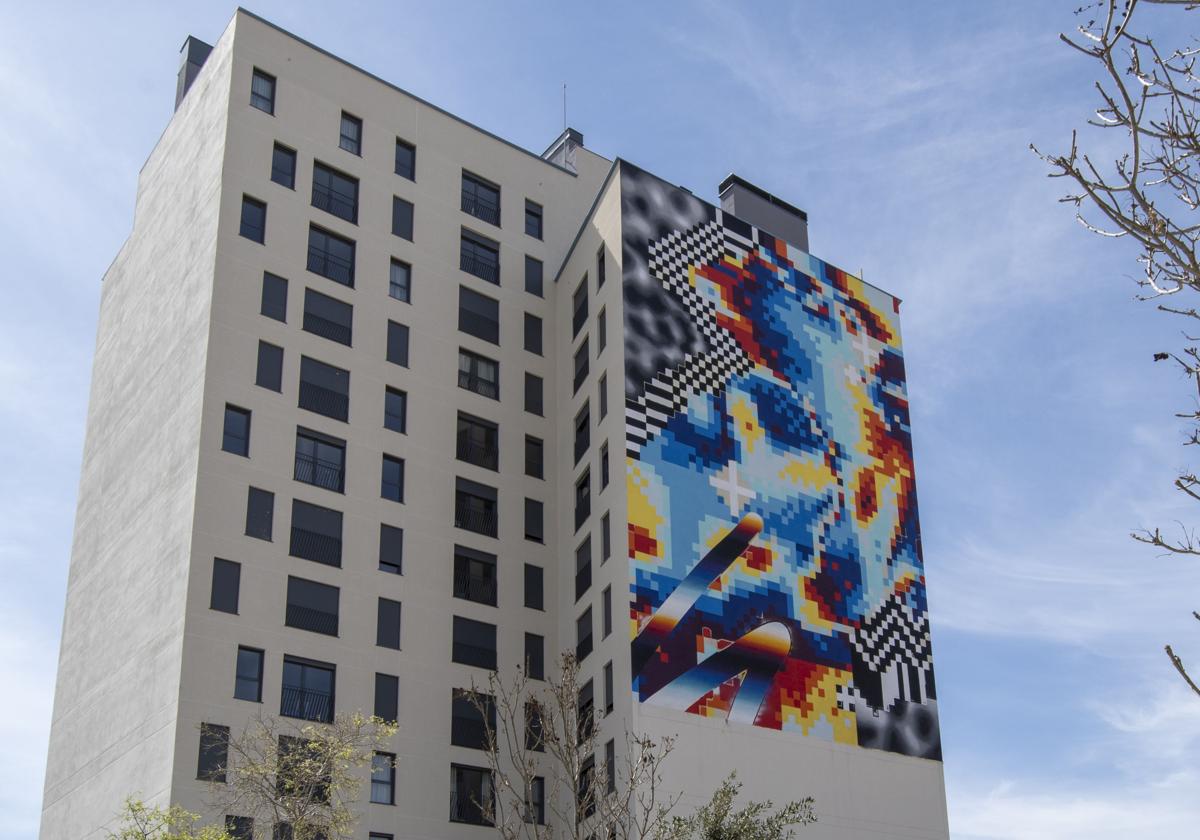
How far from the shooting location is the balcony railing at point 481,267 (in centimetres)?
5514

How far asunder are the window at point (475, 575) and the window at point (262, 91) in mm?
18384

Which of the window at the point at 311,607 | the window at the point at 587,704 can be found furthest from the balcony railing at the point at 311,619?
the window at the point at 587,704

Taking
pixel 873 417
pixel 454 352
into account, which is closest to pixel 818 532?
pixel 873 417

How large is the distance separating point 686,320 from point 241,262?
16.2 m

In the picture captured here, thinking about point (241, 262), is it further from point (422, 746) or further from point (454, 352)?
point (422, 746)

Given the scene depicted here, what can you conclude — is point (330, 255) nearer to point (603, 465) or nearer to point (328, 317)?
point (328, 317)

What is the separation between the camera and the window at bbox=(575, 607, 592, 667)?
4784 centimetres

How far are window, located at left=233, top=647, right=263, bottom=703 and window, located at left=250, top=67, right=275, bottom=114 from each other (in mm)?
21166

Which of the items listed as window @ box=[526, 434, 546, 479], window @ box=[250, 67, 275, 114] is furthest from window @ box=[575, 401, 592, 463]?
window @ box=[250, 67, 275, 114]

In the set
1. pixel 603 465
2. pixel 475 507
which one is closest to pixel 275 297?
pixel 475 507

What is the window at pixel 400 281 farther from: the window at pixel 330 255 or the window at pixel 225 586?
the window at pixel 225 586

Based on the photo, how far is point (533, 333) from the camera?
2208 inches

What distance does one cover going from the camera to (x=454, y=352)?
53.1 metres

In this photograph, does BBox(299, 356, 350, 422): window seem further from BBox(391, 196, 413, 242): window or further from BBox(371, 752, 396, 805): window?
BBox(371, 752, 396, 805): window
